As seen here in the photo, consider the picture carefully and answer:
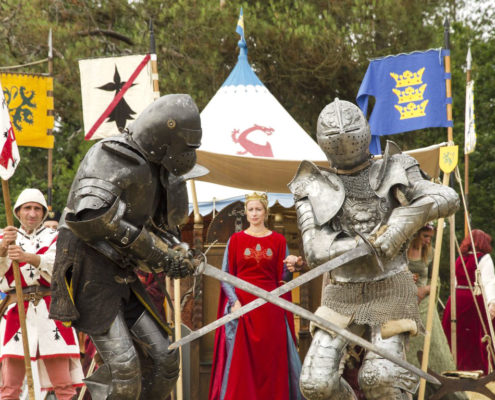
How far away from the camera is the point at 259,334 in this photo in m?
7.12

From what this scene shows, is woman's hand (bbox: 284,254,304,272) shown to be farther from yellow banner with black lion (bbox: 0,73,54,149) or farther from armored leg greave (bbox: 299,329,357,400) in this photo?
yellow banner with black lion (bbox: 0,73,54,149)

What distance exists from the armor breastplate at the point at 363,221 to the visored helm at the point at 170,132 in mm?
1060

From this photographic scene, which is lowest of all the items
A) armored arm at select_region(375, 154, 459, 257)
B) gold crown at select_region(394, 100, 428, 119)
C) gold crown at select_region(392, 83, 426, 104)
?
armored arm at select_region(375, 154, 459, 257)

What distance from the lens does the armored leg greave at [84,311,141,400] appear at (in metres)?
4.68

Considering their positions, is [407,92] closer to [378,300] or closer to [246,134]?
[246,134]

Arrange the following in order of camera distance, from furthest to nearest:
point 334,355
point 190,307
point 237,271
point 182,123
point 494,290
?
1. point 190,307
2. point 494,290
3. point 237,271
4. point 334,355
5. point 182,123

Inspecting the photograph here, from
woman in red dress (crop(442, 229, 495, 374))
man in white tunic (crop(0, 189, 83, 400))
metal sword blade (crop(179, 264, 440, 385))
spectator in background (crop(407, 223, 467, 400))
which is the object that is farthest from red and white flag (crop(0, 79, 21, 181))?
woman in red dress (crop(442, 229, 495, 374))

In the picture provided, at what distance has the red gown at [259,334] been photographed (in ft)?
23.3

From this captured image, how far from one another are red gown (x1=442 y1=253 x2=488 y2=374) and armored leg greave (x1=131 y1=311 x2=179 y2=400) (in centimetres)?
456

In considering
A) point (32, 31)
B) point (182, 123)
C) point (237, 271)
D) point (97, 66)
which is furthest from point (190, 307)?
point (32, 31)

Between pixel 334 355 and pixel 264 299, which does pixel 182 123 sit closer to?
pixel 264 299

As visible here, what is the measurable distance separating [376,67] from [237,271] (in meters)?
2.00

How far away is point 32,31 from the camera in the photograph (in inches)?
627

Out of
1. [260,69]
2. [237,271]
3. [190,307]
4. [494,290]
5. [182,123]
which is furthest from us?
[260,69]
